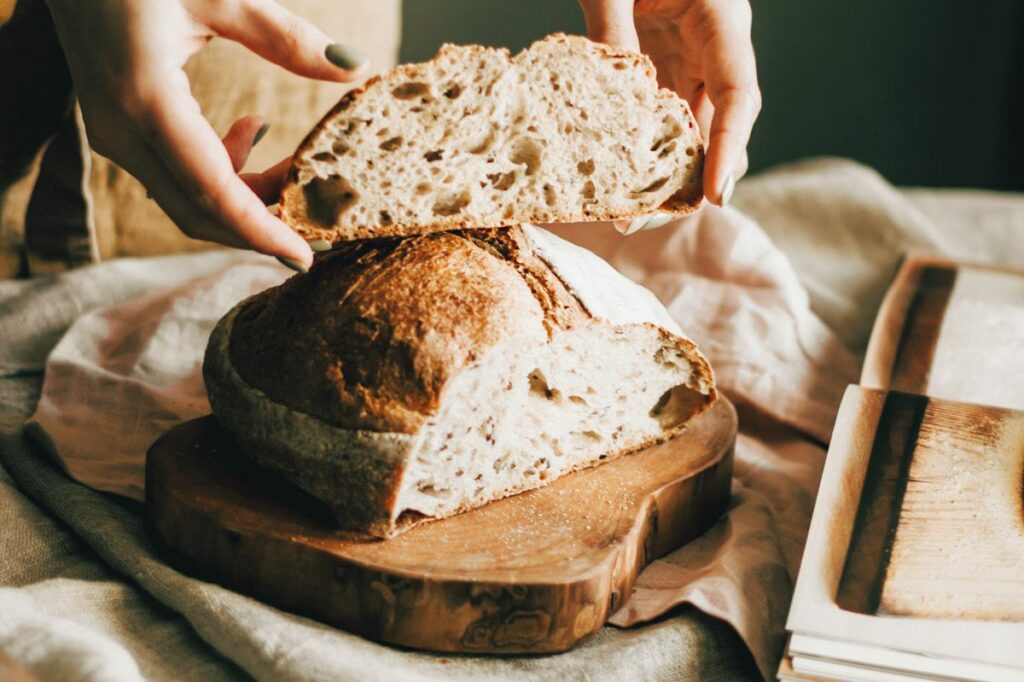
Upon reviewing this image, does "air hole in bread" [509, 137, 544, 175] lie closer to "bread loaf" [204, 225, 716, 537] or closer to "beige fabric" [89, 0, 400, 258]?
"bread loaf" [204, 225, 716, 537]

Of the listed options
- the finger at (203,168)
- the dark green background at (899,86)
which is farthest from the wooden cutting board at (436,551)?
the dark green background at (899,86)

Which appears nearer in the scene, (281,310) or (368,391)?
(368,391)

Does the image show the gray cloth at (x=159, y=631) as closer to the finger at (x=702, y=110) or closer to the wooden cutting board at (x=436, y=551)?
the wooden cutting board at (x=436, y=551)

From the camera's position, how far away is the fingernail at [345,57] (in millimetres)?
1104

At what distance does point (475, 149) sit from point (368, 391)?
12.3 inches

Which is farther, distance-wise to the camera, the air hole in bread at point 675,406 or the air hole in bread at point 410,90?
the air hole in bread at point 675,406

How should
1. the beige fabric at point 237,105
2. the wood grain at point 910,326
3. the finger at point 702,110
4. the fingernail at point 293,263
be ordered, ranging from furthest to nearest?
the beige fabric at point 237,105 → the wood grain at point 910,326 → the finger at point 702,110 → the fingernail at point 293,263

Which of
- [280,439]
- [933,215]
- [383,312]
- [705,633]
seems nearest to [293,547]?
[280,439]

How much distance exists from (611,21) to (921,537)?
805 millimetres

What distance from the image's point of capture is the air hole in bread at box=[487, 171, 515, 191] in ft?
4.26

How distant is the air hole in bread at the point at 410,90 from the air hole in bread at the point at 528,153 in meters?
0.13

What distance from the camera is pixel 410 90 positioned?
47.4 inches

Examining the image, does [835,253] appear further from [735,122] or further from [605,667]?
[605,667]

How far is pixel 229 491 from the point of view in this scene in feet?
4.18
